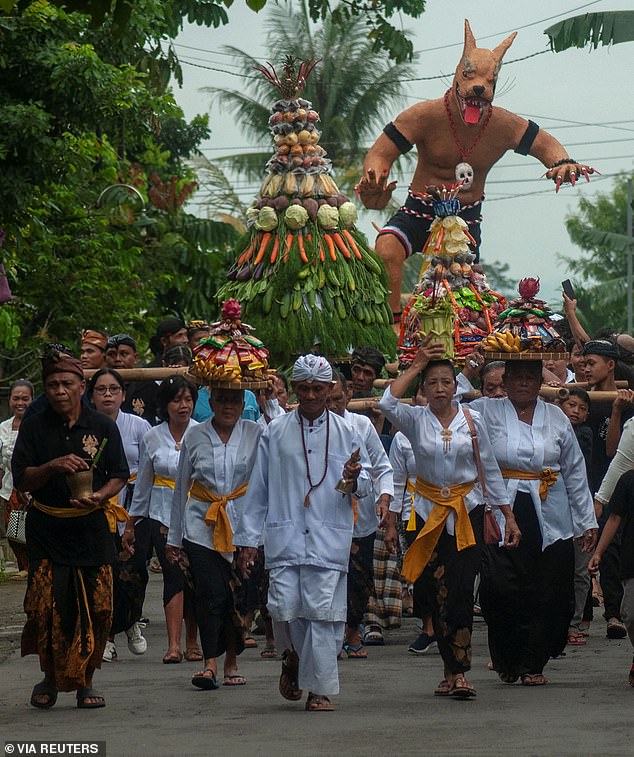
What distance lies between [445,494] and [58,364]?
2.39 metres

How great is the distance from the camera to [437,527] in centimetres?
998

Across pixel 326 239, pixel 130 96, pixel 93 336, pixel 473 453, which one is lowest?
pixel 473 453

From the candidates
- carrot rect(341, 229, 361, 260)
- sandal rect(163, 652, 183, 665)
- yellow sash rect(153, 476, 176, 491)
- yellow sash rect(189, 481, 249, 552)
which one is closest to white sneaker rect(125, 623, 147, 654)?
sandal rect(163, 652, 183, 665)

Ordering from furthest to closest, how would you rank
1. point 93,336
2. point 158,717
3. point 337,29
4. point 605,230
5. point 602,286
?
point 605,230, point 602,286, point 337,29, point 93,336, point 158,717

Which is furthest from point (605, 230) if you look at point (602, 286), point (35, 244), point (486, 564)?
point (486, 564)

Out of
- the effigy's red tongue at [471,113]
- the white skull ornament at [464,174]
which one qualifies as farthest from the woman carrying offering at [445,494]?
the effigy's red tongue at [471,113]

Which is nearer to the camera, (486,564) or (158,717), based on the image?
(158,717)

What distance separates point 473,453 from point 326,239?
21.0ft

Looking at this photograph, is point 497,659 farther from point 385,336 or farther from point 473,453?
point 385,336

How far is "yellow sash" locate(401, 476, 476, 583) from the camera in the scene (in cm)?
995

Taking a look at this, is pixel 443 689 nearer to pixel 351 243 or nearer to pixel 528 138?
→ pixel 351 243

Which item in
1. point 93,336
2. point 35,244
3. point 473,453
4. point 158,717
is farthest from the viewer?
point 35,244

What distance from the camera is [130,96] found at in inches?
661

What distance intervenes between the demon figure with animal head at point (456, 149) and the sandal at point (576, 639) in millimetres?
6038
